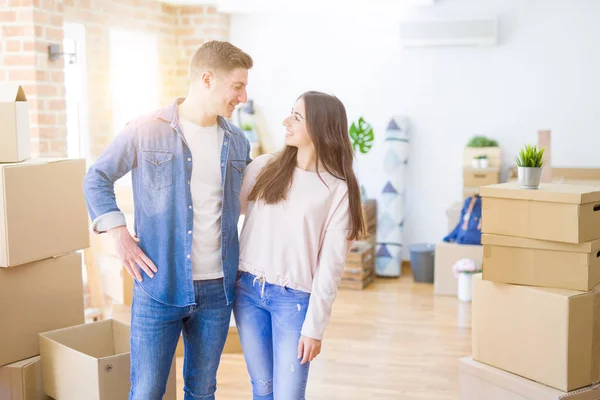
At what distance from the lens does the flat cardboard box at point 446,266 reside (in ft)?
18.9

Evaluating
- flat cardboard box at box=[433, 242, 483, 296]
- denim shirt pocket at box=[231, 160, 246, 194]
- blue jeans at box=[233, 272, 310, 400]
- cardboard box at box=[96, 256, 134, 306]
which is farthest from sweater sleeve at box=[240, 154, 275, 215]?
flat cardboard box at box=[433, 242, 483, 296]

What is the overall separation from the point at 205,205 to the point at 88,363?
777 millimetres

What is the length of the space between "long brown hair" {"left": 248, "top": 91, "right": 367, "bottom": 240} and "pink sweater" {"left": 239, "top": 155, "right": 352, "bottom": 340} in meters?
0.02

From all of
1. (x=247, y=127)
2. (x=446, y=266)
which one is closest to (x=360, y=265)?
(x=446, y=266)

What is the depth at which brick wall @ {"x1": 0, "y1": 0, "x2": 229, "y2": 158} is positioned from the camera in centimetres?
438

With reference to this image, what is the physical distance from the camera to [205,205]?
2.30 metres

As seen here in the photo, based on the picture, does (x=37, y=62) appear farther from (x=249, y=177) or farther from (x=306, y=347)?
(x=306, y=347)

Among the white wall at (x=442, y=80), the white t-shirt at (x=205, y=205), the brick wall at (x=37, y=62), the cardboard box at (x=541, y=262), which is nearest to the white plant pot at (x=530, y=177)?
the cardboard box at (x=541, y=262)

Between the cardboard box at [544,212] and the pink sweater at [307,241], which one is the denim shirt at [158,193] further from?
the cardboard box at [544,212]

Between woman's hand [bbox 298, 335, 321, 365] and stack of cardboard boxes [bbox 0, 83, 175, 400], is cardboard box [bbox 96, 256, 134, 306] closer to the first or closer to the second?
stack of cardboard boxes [bbox 0, 83, 175, 400]

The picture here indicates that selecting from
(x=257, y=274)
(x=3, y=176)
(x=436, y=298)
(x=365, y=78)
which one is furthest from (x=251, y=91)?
(x=257, y=274)

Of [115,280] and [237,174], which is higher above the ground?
[237,174]

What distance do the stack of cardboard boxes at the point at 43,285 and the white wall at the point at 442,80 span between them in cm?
390

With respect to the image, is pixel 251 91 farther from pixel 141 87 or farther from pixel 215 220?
pixel 215 220
